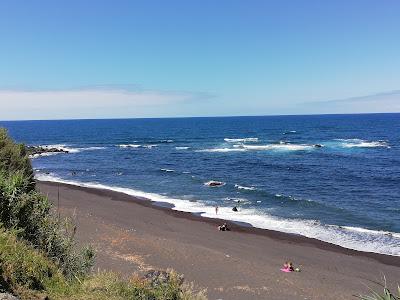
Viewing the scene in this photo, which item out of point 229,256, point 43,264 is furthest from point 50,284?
point 229,256

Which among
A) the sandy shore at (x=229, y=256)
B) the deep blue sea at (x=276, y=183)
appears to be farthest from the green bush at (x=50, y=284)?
the deep blue sea at (x=276, y=183)

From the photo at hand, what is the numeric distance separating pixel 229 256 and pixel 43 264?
49.8 feet

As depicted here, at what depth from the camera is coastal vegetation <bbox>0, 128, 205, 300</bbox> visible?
7875 mm

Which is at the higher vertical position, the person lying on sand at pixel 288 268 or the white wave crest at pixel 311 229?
the person lying on sand at pixel 288 268

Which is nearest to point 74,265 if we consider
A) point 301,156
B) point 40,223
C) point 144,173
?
point 40,223

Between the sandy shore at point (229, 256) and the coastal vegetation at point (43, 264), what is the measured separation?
4.63m

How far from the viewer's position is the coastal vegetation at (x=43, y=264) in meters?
7.88

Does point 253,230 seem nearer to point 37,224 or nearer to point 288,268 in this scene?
point 288,268

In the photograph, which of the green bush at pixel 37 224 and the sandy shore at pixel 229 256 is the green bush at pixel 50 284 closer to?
the green bush at pixel 37 224

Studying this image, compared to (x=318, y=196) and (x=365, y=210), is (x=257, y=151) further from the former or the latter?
(x=365, y=210)

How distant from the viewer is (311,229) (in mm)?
29016

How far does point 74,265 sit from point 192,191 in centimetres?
3273

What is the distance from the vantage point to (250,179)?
48.8m

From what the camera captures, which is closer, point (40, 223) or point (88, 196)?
point (40, 223)
